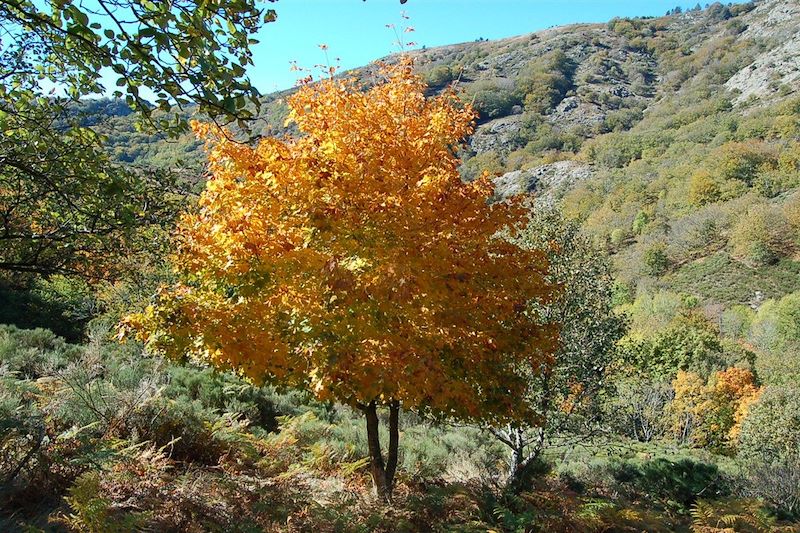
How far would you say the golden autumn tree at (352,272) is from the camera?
519 cm

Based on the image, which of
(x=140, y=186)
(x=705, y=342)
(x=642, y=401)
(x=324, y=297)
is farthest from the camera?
(x=705, y=342)

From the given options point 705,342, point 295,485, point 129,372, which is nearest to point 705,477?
point 295,485

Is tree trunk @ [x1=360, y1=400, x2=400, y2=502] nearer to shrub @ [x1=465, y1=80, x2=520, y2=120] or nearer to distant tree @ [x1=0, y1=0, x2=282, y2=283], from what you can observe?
distant tree @ [x1=0, y1=0, x2=282, y2=283]

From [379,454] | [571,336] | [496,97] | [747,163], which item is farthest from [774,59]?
[379,454]

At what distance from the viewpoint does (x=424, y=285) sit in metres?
4.96

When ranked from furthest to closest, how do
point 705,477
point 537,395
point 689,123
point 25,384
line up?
point 689,123
point 705,477
point 537,395
point 25,384

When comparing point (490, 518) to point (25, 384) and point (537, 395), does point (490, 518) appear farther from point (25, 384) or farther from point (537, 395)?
point (25, 384)

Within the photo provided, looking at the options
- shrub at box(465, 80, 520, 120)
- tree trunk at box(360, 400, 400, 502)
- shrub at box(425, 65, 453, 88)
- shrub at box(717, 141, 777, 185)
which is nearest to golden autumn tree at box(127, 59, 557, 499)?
tree trunk at box(360, 400, 400, 502)

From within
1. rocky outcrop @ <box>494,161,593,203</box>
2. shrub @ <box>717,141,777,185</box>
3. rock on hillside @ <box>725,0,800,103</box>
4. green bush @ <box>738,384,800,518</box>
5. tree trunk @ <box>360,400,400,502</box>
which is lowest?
green bush @ <box>738,384,800,518</box>

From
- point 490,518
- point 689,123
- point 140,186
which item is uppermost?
point 689,123

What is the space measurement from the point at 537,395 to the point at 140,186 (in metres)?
8.48

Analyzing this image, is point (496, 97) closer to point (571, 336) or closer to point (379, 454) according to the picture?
point (571, 336)

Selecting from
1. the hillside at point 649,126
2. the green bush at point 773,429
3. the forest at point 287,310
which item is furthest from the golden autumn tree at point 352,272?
the green bush at point 773,429

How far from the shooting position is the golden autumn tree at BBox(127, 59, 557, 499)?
17.0 feet
